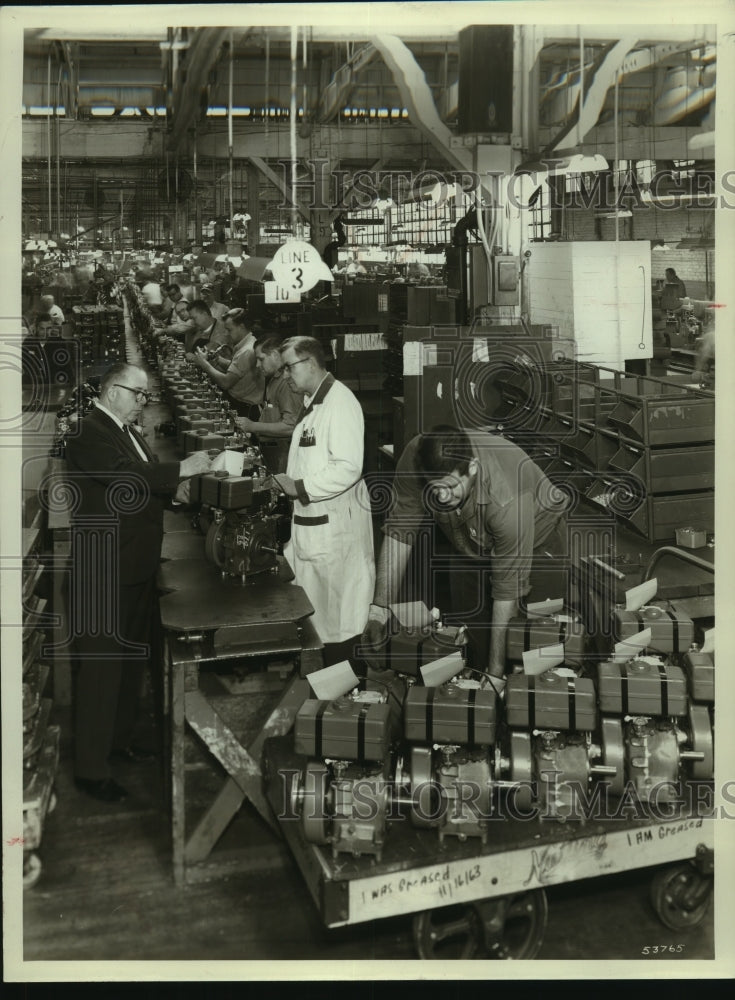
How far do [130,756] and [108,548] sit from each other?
0.76 m

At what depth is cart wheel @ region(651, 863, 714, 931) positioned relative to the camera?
2660mm

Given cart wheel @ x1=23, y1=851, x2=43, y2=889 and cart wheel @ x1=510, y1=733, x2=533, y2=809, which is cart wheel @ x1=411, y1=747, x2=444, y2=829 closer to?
cart wheel @ x1=510, y1=733, x2=533, y2=809

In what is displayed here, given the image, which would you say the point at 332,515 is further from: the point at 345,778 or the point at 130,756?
the point at 345,778

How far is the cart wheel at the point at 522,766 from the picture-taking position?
2.50m

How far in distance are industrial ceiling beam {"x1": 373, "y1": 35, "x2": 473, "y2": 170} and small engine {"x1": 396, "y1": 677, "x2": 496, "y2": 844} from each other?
1916 mm

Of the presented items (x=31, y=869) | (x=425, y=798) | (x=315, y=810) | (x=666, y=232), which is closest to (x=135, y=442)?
(x=31, y=869)

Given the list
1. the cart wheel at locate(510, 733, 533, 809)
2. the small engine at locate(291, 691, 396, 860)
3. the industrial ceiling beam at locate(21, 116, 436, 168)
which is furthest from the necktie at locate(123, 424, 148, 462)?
the industrial ceiling beam at locate(21, 116, 436, 168)

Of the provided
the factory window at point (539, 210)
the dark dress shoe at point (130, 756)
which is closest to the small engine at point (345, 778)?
the dark dress shoe at point (130, 756)

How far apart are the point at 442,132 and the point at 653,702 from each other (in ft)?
7.55

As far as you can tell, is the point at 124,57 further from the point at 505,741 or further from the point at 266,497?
the point at 505,741

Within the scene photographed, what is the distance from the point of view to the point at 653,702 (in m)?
2.61

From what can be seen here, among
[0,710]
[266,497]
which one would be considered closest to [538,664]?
[266,497]

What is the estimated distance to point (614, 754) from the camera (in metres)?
2.59

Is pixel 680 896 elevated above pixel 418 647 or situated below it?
below
